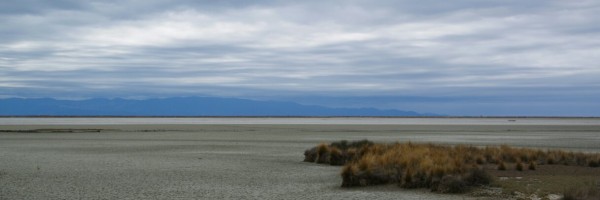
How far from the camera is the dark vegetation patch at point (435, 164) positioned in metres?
15.2

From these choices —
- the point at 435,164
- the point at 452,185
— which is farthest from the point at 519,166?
the point at 452,185

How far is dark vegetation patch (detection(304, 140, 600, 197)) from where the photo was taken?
15.2 metres

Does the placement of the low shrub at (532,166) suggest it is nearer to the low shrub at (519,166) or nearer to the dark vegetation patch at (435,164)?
the dark vegetation patch at (435,164)

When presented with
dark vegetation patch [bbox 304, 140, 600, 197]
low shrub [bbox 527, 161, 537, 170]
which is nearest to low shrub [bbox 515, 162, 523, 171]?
dark vegetation patch [bbox 304, 140, 600, 197]

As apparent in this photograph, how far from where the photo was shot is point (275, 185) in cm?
1628

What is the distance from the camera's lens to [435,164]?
16.5 metres

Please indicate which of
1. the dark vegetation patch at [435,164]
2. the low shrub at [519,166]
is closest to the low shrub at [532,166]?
A: the dark vegetation patch at [435,164]

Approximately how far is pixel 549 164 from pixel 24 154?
789 inches

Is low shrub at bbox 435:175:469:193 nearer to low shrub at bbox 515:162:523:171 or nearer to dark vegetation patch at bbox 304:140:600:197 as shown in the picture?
dark vegetation patch at bbox 304:140:600:197

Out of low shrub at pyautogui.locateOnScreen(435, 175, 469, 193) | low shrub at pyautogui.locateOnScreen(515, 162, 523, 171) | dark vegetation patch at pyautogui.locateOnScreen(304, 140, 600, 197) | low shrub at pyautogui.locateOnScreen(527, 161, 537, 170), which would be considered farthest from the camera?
low shrub at pyautogui.locateOnScreen(527, 161, 537, 170)

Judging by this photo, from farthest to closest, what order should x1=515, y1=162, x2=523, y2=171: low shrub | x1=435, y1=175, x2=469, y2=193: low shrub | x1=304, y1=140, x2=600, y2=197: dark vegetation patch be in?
x1=515, y1=162, x2=523, y2=171: low shrub
x1=304, y1=140, x2=600, y2=197: dark vegetation patch
x1=435, y1=175, x2=469, y2=193: low shrub

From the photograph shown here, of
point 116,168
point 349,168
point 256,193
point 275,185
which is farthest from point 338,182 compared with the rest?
point 116,168

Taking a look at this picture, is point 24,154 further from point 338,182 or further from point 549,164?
point 549,164

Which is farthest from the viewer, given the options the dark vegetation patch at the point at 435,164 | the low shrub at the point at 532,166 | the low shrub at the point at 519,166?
the low shrub at the point at 532,166
